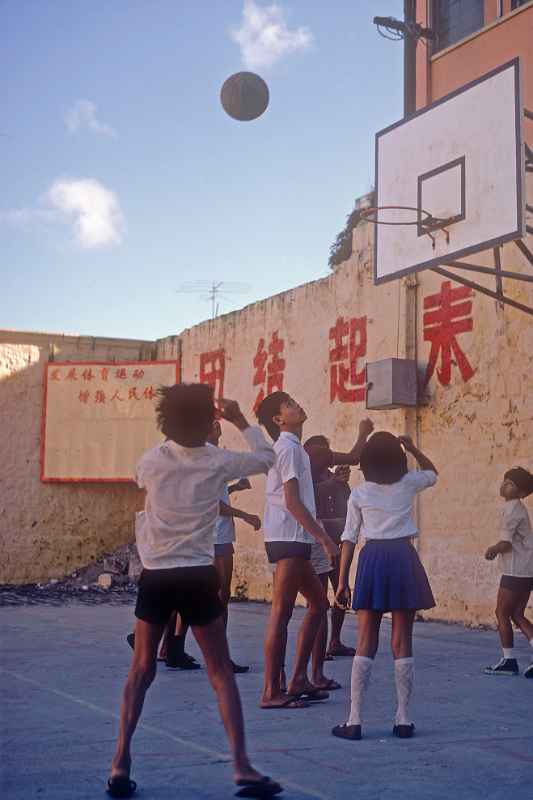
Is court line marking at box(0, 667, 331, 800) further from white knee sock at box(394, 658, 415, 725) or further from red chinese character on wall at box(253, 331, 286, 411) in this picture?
red chinese character on wall at box(253, 331, 286, 411)

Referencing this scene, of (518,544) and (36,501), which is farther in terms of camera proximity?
(36,501)

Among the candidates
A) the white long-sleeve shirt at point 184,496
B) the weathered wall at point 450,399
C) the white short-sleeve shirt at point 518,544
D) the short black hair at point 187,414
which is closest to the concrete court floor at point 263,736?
the white short-sleeve shirt at point 518,544

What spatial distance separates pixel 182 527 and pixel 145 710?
1.88 m

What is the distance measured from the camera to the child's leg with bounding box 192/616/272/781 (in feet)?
12.2

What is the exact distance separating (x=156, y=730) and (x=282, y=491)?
58.6 inches

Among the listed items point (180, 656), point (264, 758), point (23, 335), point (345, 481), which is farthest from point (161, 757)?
point (23, 335)

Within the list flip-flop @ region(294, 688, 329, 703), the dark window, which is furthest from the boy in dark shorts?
the dark window

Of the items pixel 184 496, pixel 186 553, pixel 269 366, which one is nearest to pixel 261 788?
pixel 186 553

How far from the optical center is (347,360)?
39.2ft

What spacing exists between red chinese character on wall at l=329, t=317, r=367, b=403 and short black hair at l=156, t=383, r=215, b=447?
24.7ft

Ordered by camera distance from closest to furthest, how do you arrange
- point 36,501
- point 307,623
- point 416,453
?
point 416,453
point 307,623
point 36,501

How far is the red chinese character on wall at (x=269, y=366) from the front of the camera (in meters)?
13.3

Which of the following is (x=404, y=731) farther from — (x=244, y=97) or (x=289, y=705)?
(x=244, y=97)

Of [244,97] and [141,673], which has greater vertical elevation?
[244,97]
